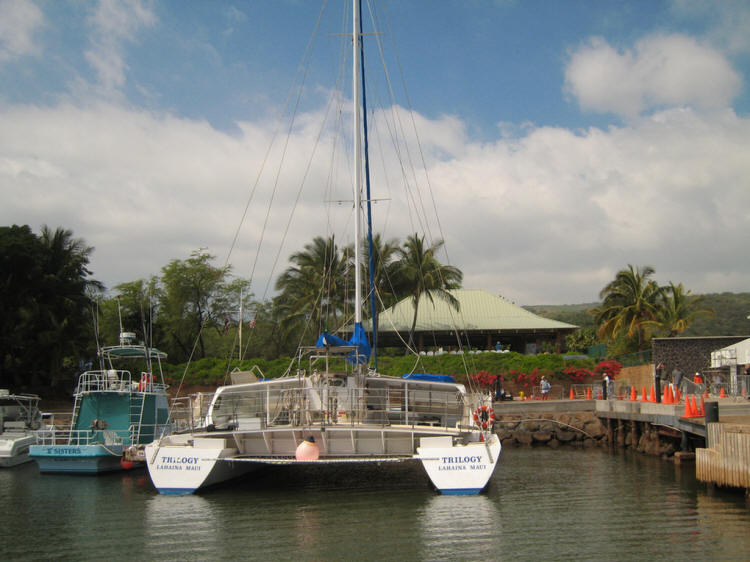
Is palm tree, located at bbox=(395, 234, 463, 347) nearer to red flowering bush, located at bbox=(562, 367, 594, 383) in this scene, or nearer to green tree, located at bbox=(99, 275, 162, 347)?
red flowering bush, located at bbox=(562, 367, 594, 383)

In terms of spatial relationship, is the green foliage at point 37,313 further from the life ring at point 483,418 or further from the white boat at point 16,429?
the life ring at point 483,418

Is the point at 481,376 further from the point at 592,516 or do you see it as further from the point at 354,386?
the point at 592,516

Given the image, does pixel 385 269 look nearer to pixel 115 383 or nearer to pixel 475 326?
pixel 475 326

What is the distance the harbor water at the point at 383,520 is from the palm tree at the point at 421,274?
83.5ft

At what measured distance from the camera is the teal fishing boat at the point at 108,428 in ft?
65.7

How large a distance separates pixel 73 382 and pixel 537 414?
85.9ft

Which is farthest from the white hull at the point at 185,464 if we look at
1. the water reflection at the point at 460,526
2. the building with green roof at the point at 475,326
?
the building with green roof at the point at 475,326

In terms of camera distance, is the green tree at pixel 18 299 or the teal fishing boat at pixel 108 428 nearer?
the teal fishing boat at pixel 108 428

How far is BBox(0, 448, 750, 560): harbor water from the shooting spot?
1088 centimetres

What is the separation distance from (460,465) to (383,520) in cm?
231

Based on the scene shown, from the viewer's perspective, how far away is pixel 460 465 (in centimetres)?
1447

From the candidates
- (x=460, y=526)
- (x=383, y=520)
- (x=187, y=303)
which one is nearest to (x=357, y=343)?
(x=383, y=520)

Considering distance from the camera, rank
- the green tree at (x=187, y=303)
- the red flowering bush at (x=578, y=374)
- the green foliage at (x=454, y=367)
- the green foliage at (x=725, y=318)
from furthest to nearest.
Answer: the green foliage at (x=725, y=318), the green tree at (x=187, y=303), the green foliage at (x=454, y=367), the red flowering bush at (x=578, y=374)

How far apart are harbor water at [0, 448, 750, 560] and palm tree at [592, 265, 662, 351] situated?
84.2ft
